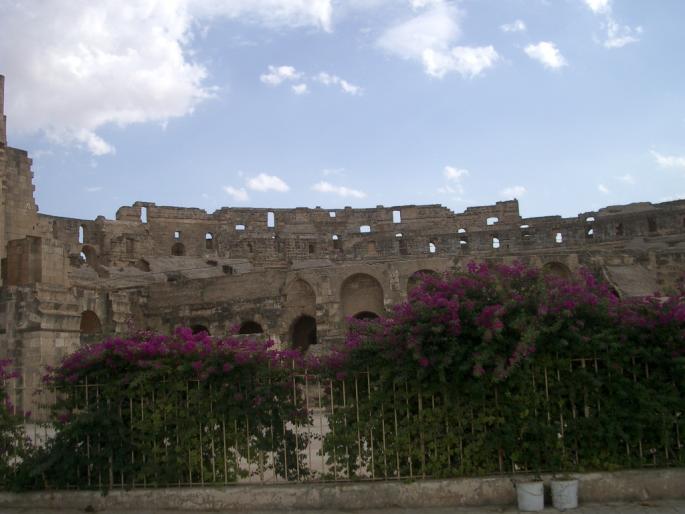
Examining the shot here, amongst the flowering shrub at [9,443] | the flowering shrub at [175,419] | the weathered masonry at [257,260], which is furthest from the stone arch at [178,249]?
the flowering shrub at [175,419]

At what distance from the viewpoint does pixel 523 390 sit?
7359 mm

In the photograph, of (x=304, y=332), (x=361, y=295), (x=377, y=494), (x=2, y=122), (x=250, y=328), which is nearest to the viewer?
(x=377, y=494)

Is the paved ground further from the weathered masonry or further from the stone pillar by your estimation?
the stone pillar

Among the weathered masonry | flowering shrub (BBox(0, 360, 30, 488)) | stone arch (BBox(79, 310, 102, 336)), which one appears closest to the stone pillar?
the weathered masonry

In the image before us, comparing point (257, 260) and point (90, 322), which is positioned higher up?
point (257, 260)

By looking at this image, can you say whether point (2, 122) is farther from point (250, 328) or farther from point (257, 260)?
point (257, 260)

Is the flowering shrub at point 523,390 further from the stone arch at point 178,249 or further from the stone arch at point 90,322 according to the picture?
the stone arch at point 178,249

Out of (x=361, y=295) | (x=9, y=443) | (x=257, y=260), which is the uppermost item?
(x=257, y=260)

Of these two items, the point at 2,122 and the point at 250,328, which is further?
the point at 250,328

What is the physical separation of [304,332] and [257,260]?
11.8 meters

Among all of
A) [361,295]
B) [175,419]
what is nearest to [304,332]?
[361,295]

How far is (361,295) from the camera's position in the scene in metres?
28.5

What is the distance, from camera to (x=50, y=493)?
25.3ft

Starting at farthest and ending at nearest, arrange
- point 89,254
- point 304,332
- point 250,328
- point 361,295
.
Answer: point 89,254, point 304,332, point 250,328, point 361,295
